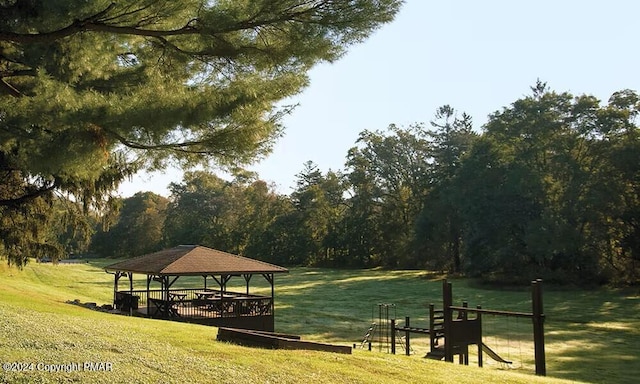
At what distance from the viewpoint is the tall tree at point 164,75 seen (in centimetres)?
682

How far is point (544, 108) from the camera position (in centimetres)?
3850

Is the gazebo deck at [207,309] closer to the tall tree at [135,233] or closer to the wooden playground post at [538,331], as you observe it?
the wooden playground post at [538,331]

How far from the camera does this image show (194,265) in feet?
59.3

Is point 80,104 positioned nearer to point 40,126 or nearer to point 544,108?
point 40,126

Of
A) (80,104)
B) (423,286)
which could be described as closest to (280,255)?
(423,286)

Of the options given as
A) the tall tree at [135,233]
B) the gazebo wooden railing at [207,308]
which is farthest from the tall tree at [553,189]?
the tall tree at [135,233]

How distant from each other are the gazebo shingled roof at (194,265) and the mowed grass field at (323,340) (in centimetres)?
281

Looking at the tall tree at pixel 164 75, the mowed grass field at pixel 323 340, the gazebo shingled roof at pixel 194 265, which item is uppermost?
the tall tree at pixel 164 75

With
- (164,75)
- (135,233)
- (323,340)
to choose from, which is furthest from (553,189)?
(135,233)

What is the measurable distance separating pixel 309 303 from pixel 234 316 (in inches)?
523

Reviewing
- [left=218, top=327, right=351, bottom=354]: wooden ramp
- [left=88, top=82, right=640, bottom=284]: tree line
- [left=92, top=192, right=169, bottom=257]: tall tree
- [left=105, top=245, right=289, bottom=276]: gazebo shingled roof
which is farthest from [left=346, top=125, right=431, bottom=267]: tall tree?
[left=218, top=327, right=351, bottom=354]: wooden ramp

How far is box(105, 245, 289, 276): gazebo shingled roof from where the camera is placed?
17656mm

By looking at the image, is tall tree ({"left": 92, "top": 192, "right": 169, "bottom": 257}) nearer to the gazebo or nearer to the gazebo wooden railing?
the gazebo

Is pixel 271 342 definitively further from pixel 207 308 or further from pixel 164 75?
pixel 207 308
